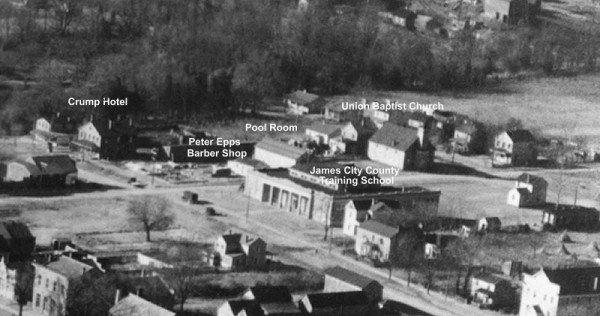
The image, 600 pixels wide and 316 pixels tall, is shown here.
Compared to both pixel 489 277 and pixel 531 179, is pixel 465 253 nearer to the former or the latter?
pixel 489 277

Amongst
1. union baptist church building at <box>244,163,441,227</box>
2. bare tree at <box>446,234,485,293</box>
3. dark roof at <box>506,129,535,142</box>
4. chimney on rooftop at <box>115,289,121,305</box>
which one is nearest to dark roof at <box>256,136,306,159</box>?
union baptist church building at <box>244,163,441,227</box>

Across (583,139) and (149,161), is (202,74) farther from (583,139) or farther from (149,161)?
(583,139)

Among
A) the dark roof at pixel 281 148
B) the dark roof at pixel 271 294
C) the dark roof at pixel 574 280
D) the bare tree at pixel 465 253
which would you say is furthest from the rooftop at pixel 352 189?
the dark roof at pixel 271 294

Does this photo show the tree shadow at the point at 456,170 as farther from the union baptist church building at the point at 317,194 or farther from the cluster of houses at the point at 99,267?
the cluster of houses at the point at 99,267

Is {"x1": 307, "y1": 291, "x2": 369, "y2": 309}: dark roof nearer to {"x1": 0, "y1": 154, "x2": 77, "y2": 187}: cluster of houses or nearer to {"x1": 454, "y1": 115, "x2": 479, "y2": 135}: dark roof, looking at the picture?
{"x1": 0, "y1": 154, "x2": 77, "y2": 187}: cluster of houses

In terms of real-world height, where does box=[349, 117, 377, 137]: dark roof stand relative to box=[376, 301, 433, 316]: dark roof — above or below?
above
